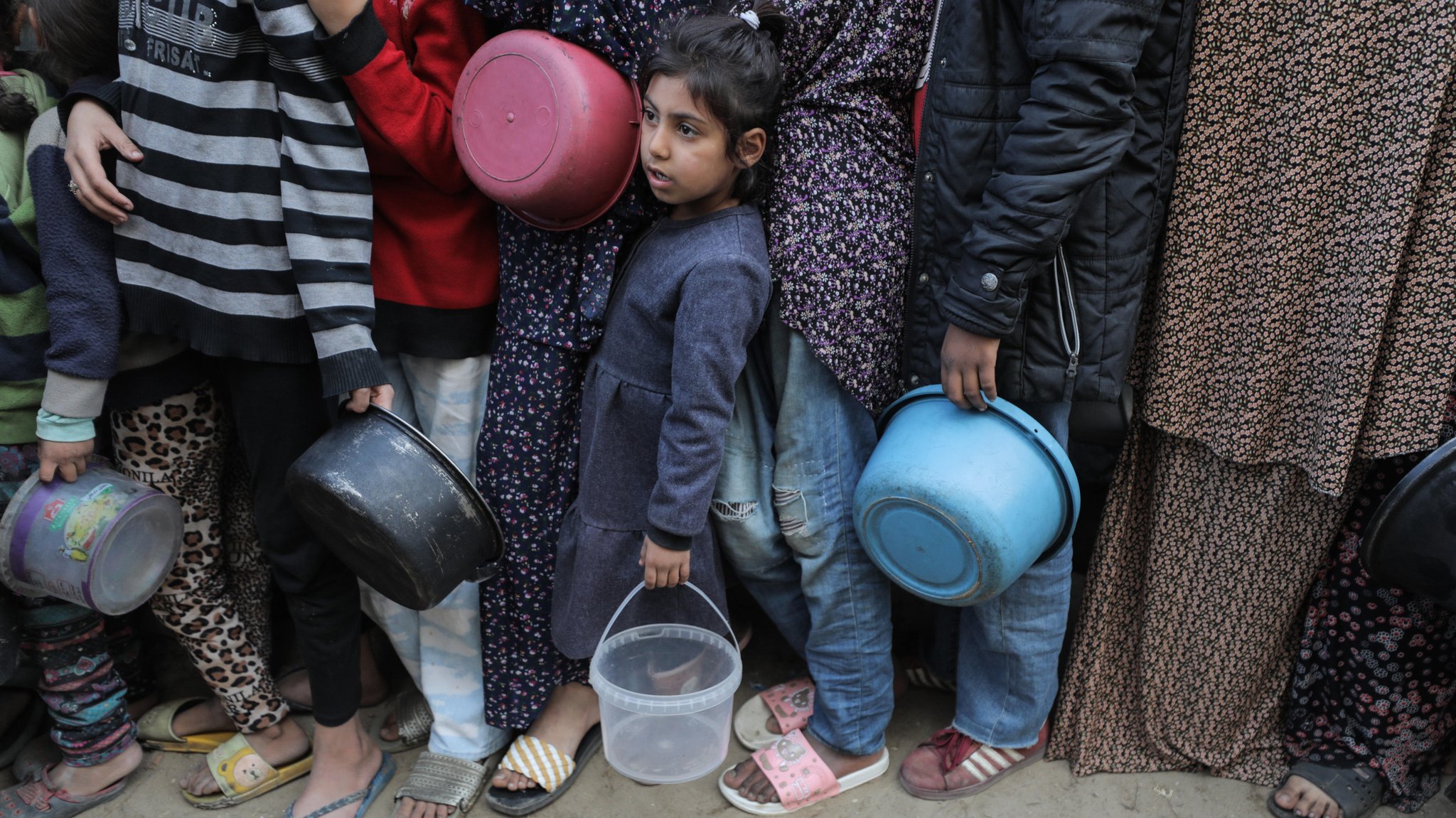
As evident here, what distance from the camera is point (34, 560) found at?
1.98 m

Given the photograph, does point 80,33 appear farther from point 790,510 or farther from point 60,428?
point 790,510

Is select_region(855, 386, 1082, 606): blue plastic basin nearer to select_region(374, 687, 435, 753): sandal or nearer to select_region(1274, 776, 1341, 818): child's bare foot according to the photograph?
select_region(1274, 776, 1341, 818): child's bare foot

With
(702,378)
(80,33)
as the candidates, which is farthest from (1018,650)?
(80,33)

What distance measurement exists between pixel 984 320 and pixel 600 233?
2.72 ft

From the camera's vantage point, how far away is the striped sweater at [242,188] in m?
1.78

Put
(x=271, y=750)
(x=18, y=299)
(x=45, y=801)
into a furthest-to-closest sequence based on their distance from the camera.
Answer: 1. (x=271, y=750)
2. (x=45, y=801)
3. (x=18, y=299)

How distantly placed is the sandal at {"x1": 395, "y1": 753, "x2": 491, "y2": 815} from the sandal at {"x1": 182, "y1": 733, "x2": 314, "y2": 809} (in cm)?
32

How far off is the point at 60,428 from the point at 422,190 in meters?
0.87

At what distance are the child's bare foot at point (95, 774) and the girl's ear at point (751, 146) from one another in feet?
6.85

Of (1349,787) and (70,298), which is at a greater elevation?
(70,298)

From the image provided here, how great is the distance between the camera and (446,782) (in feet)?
7.68

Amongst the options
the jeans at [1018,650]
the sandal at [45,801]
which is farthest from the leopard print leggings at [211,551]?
the jeans at [1018,650]

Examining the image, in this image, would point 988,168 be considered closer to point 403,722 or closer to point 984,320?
point 984,320

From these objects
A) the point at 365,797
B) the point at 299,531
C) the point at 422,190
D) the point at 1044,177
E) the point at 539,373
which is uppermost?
the point at 1044,177
